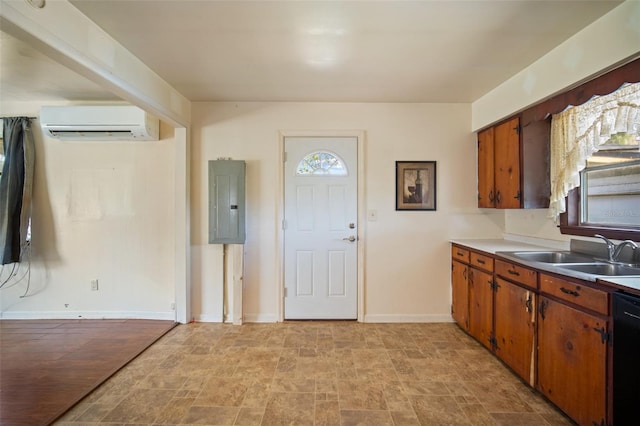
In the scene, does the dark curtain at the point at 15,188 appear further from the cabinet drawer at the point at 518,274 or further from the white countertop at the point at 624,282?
the white countertop at the point at 624,282

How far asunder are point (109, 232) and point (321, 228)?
2465mm

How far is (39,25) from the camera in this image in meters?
1.39

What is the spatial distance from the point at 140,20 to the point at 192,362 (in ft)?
8.25

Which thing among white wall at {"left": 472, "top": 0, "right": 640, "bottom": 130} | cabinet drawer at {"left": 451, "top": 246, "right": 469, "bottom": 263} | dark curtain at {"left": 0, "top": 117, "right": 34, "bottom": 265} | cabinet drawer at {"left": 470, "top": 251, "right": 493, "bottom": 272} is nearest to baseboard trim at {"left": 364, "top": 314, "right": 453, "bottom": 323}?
cabinet drawer at {"left": 451, "top": 246, "right": 469, "bottom": 263}

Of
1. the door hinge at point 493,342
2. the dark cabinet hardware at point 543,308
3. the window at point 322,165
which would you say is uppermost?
the window at point 322,165

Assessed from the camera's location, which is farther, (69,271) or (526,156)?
(69,271)

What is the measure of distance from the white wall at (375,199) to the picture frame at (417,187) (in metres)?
0.07

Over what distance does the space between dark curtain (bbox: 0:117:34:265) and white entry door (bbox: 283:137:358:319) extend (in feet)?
9.35

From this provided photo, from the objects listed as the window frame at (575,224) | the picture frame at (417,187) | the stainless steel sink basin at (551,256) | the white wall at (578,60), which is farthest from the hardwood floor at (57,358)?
the white wall at (578,60)

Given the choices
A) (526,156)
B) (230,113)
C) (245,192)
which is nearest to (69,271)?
(245,192)

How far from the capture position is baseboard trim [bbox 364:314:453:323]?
298 centimetres

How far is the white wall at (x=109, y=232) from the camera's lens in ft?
10.1

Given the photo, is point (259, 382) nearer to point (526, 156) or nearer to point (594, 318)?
point (594, 318)

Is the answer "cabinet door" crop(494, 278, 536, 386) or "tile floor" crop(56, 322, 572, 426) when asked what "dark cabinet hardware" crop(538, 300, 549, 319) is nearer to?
"cabinet door" crop(494, 278, 536, 386)
